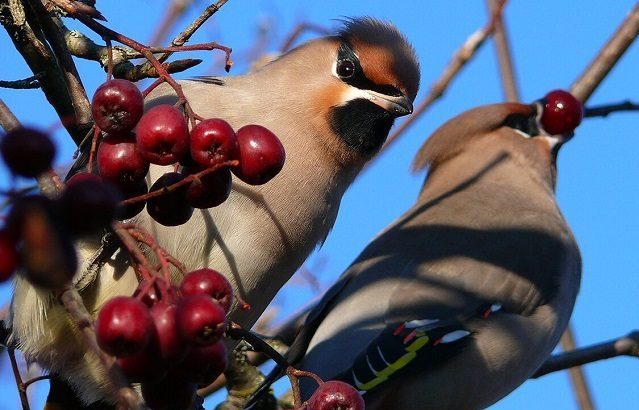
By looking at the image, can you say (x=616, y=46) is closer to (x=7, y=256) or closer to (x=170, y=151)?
(x=170, y=151)

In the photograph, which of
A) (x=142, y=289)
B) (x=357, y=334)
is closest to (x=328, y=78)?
(x=357, y=334)

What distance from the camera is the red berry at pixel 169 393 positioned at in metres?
1.89

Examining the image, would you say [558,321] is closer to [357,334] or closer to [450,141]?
[357,334]

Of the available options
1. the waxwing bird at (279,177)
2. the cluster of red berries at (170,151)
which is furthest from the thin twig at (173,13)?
the cluster of red berries at (170,151)

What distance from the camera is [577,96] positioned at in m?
4.82

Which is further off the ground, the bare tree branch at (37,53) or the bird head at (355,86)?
the bird head at (355,86)

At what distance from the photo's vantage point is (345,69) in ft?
12.3

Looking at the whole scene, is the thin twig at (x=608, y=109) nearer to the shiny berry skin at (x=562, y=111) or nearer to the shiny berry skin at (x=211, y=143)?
the shiny berry skin at (x=562, y=111)

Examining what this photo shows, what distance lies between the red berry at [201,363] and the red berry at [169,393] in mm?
31

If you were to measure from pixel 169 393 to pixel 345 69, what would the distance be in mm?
2033

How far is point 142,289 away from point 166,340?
110 millimetres

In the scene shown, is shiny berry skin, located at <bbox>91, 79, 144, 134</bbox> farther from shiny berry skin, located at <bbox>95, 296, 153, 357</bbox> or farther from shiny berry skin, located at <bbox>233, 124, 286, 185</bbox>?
shiny berry skin, located at <bbox>95, 296, 153, 357</bbox>

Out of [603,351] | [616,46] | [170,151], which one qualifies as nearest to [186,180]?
[170,151]

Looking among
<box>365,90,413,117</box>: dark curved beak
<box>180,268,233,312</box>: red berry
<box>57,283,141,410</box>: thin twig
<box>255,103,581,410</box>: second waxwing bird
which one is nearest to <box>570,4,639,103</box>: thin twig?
<box>255,103,581,410</box>: second waxwing bird
